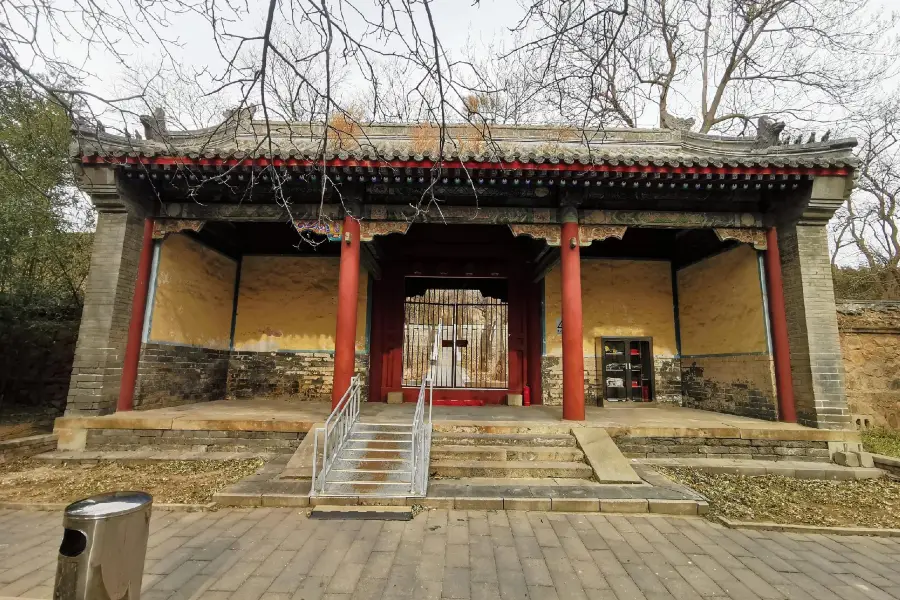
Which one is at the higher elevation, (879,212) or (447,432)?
(879,212)

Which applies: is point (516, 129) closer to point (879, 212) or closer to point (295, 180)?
point (295, 180)

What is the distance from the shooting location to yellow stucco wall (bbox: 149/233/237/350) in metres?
7.18

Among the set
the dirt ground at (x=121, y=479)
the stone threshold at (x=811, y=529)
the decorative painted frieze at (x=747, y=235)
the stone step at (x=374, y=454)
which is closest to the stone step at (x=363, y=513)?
the stone step at (x=374, y=454)

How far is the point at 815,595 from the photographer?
2863mm

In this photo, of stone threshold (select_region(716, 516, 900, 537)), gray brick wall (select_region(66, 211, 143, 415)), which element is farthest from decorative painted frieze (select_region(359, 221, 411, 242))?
stone threshold (select_region(716, 516, 900, 537))

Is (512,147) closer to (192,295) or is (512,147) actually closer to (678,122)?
(678,122)

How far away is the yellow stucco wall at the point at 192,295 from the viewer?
7.18 m

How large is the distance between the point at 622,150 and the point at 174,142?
31.7 ft

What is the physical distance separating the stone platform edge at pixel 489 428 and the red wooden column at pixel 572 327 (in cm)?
44

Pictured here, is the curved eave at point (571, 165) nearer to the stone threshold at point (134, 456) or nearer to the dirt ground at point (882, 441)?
the stone threshold at point (134, 456)

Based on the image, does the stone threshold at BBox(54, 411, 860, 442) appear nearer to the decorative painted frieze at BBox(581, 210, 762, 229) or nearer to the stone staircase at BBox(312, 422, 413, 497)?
the stone staircase at BBox(312, 422, 413, 497)

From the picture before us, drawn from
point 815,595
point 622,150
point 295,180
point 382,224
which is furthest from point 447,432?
point 622,150

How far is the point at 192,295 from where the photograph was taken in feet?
25.9

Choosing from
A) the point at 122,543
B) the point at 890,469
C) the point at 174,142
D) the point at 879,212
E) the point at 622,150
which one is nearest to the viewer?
the point at 122,543
